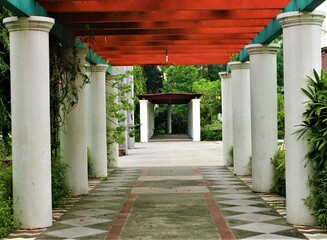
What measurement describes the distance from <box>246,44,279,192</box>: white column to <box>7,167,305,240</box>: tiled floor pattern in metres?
0.52

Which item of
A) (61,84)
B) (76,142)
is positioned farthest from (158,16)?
(76,142)

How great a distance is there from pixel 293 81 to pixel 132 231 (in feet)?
9.94

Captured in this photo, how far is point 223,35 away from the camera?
39.6 ft

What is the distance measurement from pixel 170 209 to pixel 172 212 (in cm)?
31

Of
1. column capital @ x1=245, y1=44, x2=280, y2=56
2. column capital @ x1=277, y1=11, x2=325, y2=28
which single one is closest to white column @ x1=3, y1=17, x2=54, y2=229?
column capital @ x1=277, y1=11, x2=325, y2=28

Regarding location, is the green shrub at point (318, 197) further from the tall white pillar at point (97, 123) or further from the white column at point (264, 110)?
the tall white pillar at point (97, 123)

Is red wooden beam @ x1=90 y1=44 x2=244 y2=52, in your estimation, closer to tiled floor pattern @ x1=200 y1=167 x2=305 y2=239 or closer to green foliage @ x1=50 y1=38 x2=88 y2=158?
green foliage @ x1=50 y1=38 x2=88 y2=158

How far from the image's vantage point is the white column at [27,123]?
7879mm

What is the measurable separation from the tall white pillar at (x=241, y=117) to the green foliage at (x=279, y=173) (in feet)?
11.2

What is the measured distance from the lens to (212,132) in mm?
37062

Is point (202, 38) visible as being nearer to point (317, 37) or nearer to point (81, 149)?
point (81, 149)

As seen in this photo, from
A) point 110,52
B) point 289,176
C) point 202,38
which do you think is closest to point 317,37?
point 289,176

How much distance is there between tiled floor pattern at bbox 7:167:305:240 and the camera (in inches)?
294

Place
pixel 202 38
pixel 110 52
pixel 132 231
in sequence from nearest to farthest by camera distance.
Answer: pixel 132 231 < pixel 202 38 < pixel 110 52
